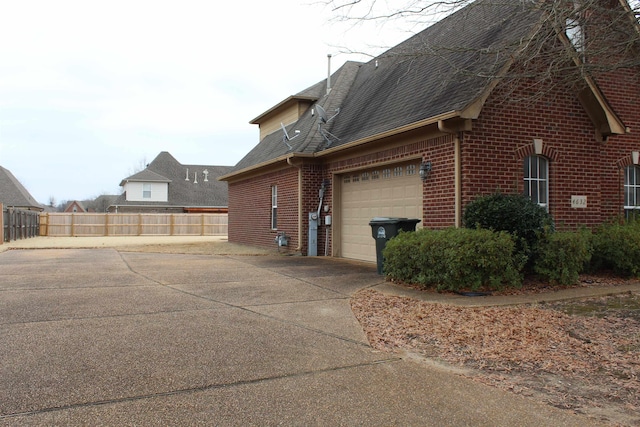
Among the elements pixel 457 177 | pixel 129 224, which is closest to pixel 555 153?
pixel 457 177

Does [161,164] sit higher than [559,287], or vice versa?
[161,164]

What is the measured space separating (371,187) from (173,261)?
564cm

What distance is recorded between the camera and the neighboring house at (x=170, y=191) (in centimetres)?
4609

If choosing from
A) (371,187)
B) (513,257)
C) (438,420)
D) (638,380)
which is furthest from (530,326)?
(371,187)

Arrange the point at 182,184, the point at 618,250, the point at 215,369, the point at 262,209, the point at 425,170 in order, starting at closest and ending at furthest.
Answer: the point at 215,369 → the point at 618,250 → the point at 425,170 → the point at 262,209 → the point at 182,184

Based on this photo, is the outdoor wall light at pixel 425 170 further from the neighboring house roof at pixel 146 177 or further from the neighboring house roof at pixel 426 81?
the neighboring house roof at pixel 146 177

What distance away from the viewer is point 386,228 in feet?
34.2

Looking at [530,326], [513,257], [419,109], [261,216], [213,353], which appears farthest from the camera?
[261,216]

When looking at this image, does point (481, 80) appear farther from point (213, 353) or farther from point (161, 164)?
point (161, 164)

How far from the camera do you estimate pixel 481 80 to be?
9.73 meters

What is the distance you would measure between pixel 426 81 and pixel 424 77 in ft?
1.36

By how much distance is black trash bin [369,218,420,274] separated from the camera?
10289 millimetres

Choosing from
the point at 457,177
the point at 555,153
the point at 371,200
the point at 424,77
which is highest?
the point at 424,77

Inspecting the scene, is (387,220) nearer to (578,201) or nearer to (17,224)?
(578,201)
